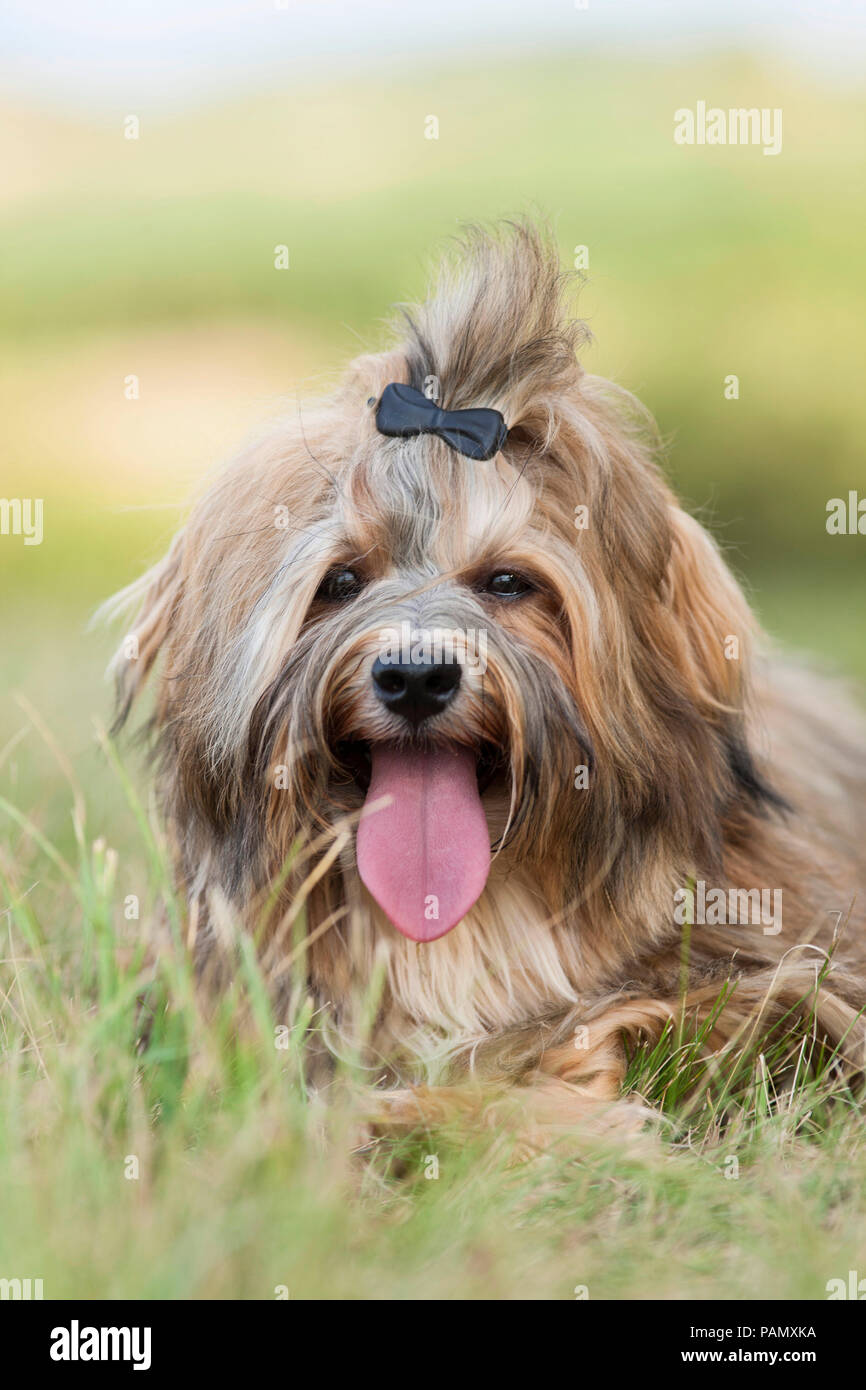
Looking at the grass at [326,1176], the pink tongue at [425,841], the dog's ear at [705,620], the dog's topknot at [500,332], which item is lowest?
the grass at [326,1176]

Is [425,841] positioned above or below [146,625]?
below

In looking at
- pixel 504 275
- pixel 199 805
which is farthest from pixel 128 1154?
pixel 504 275

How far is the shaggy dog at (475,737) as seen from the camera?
9.73 feet

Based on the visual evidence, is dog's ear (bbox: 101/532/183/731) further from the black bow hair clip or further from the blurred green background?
the blurred green background

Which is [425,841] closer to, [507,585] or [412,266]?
[507,585]

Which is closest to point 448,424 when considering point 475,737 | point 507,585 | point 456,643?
point 507,585

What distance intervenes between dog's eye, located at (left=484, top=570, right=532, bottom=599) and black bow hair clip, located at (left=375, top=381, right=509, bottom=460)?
24 cm

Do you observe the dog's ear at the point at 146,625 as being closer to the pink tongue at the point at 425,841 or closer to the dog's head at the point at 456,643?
the dog's head at the point at 456,643

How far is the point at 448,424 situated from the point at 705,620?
0.84m

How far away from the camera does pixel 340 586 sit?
10.1 feet

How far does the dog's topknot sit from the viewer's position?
3.08 m

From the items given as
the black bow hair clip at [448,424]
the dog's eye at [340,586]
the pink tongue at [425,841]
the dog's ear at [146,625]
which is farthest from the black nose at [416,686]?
the dog's ear at [146,625]

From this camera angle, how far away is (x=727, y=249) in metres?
12.2

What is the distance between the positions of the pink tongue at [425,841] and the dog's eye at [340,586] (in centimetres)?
31
